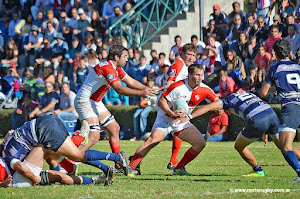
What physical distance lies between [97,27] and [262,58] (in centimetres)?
756

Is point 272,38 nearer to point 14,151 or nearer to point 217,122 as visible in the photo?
point 217,122

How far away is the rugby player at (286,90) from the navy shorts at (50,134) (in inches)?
119

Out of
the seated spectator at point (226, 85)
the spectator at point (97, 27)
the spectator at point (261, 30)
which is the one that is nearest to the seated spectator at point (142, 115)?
the seated spectator at point (226, 85)

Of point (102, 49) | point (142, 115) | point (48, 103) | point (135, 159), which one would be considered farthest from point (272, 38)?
point (135, 159)

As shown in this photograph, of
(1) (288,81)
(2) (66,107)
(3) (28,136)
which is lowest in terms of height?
(2) (66,107)

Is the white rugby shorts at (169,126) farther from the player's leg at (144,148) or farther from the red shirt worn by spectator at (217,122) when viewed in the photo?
the red shirt worn by spectator at (217,122)

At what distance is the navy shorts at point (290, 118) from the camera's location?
8893 millimetres

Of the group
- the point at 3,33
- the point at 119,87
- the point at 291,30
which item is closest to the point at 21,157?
the point at 119,87

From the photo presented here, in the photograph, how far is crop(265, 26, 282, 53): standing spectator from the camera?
17458 mm

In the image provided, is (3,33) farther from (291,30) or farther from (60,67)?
(291,30)

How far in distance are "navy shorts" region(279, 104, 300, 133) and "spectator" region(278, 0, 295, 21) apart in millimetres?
10506

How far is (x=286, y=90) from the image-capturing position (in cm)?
909

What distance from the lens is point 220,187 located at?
8.38 meters

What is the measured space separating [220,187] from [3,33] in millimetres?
20408
